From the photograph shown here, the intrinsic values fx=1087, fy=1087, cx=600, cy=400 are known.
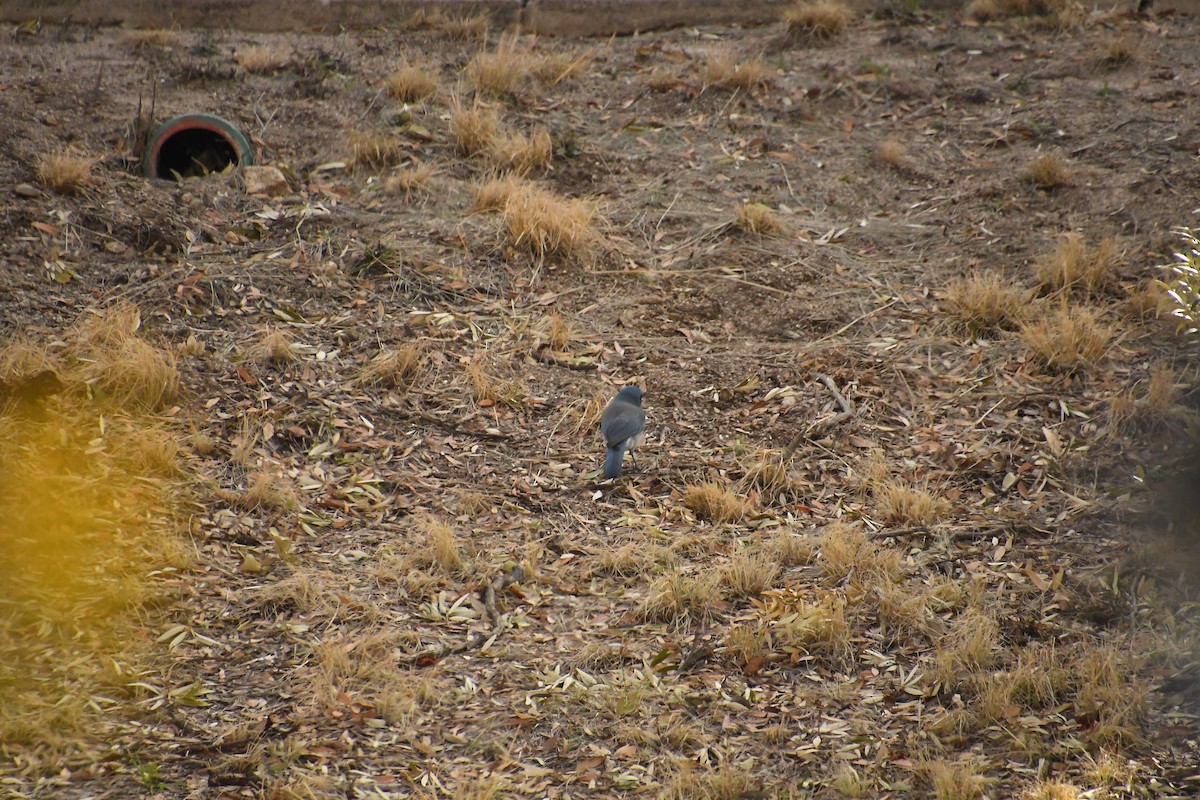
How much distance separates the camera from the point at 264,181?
22.3 ft

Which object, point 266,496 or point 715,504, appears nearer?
point 266,496

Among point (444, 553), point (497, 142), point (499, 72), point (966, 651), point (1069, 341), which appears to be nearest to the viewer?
point (966, 651)

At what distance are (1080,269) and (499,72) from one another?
14.0ft

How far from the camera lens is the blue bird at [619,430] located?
199 inches

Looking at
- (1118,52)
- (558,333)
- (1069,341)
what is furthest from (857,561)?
(1118,52)

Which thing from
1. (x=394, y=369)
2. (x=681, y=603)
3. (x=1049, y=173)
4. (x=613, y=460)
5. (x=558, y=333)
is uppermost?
(x=1049, y=173)

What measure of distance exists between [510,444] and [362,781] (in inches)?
86.7

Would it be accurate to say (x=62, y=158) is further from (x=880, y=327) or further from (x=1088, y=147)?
(x=1088, y=147)

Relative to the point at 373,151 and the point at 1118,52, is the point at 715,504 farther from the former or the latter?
the point at 1118,52

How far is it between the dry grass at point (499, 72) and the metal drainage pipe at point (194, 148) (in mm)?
1806

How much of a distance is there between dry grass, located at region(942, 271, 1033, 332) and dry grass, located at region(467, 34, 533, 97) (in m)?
3.67

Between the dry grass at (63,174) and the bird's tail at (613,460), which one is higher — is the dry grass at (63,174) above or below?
above

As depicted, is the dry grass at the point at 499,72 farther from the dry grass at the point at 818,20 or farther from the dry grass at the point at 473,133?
the dry grass at the point at 818,20

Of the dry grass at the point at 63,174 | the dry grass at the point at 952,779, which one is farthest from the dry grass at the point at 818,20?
the dry grass at the point at 952,779
